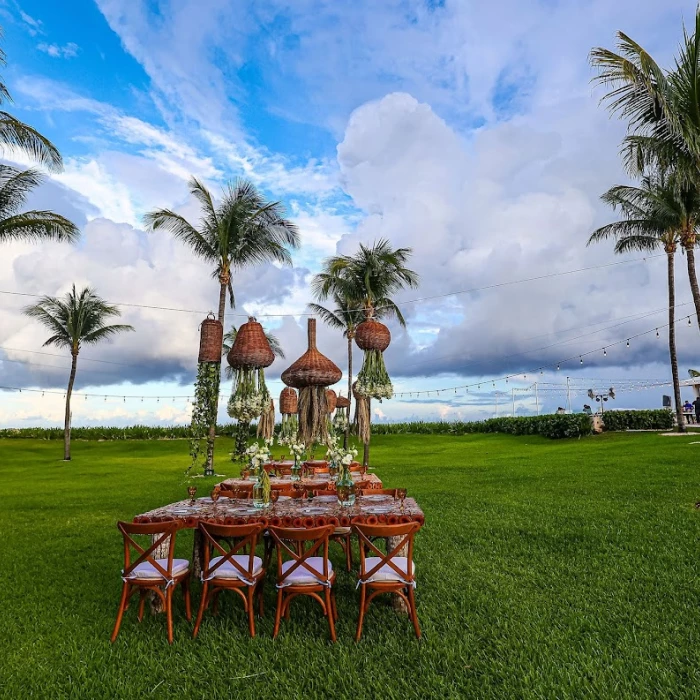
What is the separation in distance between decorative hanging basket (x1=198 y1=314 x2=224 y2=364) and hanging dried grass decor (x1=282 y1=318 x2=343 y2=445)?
104cm

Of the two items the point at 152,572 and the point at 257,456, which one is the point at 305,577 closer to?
the point at 152,572

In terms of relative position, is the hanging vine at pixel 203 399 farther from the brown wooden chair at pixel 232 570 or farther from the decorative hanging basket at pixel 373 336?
the brown wooden chair at pixel 232 570

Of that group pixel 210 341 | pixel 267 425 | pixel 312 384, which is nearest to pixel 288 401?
pixel 267 425

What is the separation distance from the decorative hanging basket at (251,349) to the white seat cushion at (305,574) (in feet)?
10.5

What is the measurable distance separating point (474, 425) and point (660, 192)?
20.8m

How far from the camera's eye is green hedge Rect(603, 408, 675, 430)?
88.6 ft

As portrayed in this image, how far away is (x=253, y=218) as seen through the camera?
16422 millimetres

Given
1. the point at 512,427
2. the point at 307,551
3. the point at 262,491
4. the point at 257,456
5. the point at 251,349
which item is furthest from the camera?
the point at 512,427

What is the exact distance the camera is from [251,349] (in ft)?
24.1

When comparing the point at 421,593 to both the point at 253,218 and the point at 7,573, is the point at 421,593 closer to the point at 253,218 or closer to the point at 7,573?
the point at 7,573

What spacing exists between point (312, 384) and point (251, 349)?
43.4 inches

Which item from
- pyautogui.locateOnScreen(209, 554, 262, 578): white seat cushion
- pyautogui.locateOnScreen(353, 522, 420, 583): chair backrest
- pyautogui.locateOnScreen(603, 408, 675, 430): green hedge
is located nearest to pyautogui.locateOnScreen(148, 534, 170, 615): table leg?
pyautogui.locateOnScreen(209, 554, 262, 578): white seat cushion

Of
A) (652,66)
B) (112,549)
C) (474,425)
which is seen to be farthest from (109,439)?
(652,66)

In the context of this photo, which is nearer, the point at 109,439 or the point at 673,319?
the point at 673,319
